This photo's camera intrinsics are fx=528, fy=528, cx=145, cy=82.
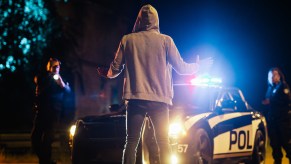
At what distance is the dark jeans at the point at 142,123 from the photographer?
4656 mm

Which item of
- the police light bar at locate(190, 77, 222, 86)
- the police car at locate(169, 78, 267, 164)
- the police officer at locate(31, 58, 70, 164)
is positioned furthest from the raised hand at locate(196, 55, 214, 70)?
the police light bar at locate(190, 77, 222, 86)

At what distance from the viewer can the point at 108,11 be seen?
3919 centimetres

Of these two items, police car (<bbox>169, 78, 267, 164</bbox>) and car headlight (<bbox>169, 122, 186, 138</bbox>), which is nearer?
car headlight (<bbox>169, 122, 186, 138</bbox>)

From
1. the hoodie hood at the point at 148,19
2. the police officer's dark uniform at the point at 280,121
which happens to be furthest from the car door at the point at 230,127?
the hoodie hood at the point at 148,19

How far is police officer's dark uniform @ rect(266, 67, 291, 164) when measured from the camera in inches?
390

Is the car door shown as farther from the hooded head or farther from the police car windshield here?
the hooded head

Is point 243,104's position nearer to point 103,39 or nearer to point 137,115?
point 137,115

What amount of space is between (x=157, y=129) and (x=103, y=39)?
34.4 metres

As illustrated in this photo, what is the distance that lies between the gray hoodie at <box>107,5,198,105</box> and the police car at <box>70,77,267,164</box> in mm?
482

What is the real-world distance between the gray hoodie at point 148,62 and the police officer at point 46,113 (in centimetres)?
324

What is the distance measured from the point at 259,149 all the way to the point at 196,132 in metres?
2.88

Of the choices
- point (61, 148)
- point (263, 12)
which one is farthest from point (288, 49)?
point (61, 148)

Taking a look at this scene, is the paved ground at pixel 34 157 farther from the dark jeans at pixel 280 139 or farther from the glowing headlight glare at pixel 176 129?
the glowing headlight glare at pixel 176 129

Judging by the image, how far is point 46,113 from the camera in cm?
786
